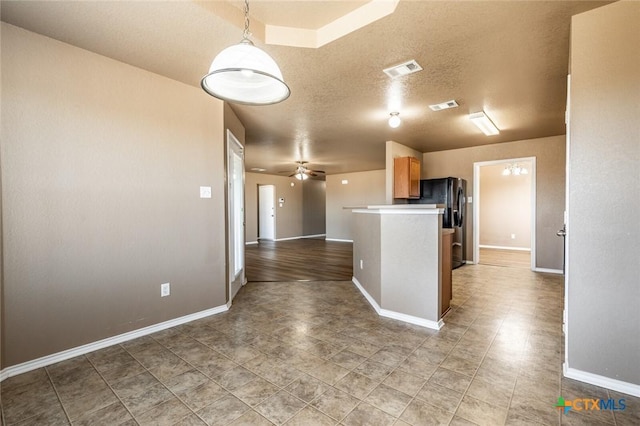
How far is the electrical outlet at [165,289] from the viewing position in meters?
2.76

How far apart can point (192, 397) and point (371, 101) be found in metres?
3.28

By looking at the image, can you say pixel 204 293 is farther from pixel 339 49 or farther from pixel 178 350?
pixel 339 49

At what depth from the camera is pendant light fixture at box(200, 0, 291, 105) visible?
129cm

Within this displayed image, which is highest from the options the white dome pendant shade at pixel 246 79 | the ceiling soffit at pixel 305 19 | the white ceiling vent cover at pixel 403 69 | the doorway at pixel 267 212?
the ceiling soffit at pixel 305 19

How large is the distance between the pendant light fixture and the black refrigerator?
4557mm

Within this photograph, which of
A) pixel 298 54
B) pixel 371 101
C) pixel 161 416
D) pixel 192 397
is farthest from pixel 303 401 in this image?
pixel 371 101

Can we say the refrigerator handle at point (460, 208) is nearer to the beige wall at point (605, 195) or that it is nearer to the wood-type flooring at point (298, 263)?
the wood-type flooring at point (298, 263)

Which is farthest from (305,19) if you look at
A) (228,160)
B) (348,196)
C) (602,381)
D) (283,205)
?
(283,205)

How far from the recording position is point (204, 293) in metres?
3.06

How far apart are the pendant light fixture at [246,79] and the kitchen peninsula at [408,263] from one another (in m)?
1.81

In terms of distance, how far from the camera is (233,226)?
385cm

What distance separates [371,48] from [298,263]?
448cm

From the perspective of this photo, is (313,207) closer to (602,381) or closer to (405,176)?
(405,176)

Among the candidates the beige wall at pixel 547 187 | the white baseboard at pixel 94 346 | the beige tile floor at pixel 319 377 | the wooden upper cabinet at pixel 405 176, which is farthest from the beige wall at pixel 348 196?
the white baseboard at pixel 94 346
